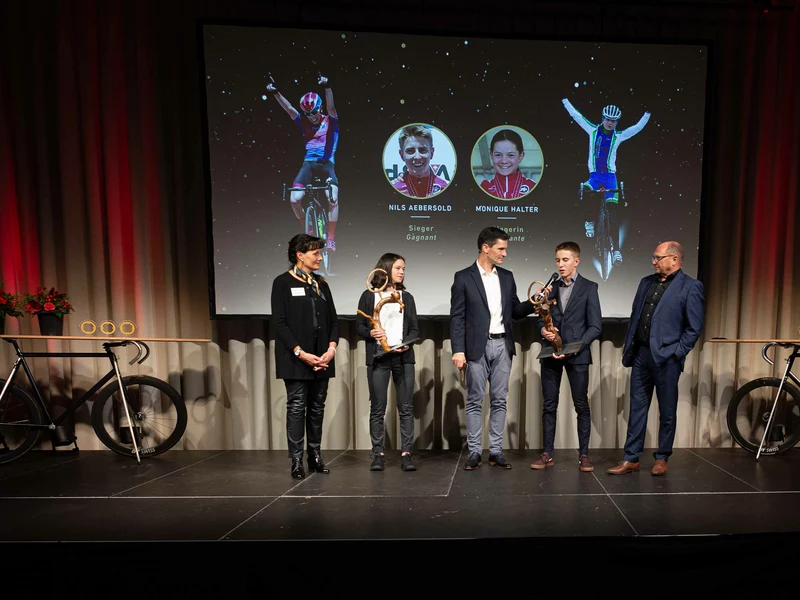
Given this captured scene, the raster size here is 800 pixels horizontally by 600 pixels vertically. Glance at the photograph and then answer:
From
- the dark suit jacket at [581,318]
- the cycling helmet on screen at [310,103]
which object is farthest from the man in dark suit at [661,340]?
the cycling helmet on screen at [310,103]

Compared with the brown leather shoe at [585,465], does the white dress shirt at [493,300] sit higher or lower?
higher

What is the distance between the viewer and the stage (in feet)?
8.37

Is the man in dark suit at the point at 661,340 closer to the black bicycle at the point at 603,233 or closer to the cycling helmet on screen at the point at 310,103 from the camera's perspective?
the black bicycle at the point at 603,233

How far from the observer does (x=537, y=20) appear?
4461 mm

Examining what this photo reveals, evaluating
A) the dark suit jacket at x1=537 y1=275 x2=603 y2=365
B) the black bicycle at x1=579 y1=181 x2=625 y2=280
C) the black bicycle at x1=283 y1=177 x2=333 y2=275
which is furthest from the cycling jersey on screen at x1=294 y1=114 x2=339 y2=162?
the dark suit jacket at x1=537 y1=275 x2=603 y2=365

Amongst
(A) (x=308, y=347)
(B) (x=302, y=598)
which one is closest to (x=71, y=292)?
(A) (x=308, y=347)

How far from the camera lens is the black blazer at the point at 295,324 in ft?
11.6

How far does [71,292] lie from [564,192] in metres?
4.21

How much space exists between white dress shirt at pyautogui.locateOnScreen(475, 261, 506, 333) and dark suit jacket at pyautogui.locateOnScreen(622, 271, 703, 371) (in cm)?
103

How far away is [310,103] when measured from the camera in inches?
167

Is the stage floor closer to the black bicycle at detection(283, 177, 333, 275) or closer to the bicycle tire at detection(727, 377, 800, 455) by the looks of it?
the bicycle tire at detection(727, 377, 800, 455)

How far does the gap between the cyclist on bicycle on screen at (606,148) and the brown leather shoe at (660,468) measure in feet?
6.08

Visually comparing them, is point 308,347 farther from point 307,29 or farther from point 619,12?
point 619,12

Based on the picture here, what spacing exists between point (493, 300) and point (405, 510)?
61.1 inches
